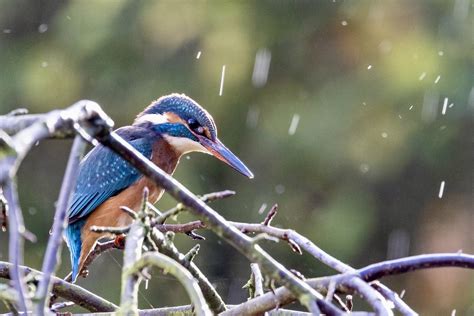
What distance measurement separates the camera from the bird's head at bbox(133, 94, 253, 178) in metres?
3.00

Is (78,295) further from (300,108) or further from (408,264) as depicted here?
(300,108)

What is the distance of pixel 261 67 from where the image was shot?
5320mm

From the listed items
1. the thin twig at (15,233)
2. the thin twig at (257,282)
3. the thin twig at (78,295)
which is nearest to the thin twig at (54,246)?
the thin twig at (15,233)

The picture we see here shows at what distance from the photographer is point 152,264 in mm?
837

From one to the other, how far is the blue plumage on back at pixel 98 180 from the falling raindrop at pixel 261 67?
7.18 feet

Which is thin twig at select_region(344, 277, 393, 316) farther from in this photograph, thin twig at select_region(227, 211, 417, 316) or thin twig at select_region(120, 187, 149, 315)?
thin twig at select_region(120, 187, 149, 315)

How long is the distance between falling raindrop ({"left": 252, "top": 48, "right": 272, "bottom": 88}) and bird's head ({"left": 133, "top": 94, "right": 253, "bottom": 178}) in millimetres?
2072

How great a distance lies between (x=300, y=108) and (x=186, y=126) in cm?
220

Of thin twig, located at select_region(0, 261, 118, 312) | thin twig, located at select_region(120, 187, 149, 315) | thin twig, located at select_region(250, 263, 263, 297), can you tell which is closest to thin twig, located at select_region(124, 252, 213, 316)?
thin twig, located at select_region(120, 187, 149, 315)

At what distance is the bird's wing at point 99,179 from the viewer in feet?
9.78

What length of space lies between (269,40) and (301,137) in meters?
0.68

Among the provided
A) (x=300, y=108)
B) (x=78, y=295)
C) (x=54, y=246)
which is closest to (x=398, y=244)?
(x=300, y=108)

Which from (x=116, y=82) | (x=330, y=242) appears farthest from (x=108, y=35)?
(x=330, y=242)

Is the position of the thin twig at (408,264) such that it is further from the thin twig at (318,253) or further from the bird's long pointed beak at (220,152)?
the bird's long pointed beak at (220,152)
